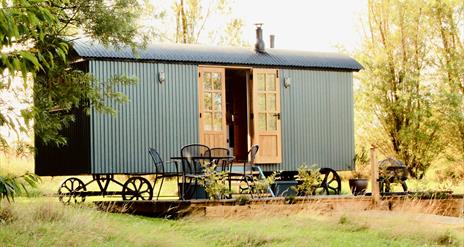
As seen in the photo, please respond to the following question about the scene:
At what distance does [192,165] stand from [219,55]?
8.96 feet

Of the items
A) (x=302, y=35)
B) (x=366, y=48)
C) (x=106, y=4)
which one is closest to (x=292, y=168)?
(x=106, y=4)

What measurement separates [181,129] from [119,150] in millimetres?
1232

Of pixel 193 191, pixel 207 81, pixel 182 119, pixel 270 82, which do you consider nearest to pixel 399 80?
pixel 270 82

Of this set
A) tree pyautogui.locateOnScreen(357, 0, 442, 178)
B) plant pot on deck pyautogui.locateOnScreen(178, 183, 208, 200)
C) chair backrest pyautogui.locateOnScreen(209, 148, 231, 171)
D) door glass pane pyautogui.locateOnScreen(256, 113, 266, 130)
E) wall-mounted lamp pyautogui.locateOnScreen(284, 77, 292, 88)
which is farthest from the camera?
tree pyautogui.locateOnScreen(357, 0, 442, 178)

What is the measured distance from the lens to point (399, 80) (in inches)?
864

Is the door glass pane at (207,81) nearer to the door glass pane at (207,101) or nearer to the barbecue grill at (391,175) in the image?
the door glass pane at (207,101)

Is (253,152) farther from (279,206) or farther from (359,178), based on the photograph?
(359,178)

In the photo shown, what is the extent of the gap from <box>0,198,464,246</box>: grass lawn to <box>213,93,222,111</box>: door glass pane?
4.64 metres

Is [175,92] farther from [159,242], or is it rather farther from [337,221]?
[159,242]

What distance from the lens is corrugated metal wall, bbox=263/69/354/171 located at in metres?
15.0

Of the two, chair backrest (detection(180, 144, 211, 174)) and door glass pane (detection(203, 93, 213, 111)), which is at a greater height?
door glass pane (detection(203, 93, 213, 111))

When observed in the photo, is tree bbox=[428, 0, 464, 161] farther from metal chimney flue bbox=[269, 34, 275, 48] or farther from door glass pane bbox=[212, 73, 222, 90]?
door glass pane bbox=[212, 73, 222, 90]

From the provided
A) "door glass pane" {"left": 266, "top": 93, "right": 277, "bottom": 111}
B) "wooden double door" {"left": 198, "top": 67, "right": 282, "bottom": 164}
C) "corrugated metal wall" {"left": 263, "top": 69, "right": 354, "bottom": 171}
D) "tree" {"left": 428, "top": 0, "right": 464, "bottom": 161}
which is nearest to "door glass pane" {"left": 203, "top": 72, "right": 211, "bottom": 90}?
"wooden double door" {"left": 198, "top": 67, "right": 282, "bottom": 164}

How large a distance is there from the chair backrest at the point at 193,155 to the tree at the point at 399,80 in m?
10.1
